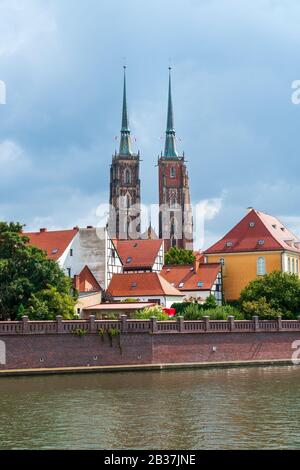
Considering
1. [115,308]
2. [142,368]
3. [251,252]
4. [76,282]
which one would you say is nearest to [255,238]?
[251,252]

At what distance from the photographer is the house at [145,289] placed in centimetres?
8369

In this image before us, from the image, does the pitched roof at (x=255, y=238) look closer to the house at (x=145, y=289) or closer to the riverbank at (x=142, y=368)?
the house at (x=145, y=289)

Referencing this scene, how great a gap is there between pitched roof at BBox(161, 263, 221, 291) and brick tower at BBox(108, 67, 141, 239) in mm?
80970

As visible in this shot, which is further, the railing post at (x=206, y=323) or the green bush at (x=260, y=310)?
the green bush at (x=260, y=310)

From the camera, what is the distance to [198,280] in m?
90.8

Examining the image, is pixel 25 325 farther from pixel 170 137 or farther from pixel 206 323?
pixel 170 137

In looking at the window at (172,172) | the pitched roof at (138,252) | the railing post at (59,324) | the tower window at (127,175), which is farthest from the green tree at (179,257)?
the window at (172,172)

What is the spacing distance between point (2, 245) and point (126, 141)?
119 metres

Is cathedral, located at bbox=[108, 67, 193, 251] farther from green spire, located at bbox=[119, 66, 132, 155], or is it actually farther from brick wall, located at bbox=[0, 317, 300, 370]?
brick wall, located at bbox=[0, 317, 300, 370]

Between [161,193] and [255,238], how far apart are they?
9418 centimetres

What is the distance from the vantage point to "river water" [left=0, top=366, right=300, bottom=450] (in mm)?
33000

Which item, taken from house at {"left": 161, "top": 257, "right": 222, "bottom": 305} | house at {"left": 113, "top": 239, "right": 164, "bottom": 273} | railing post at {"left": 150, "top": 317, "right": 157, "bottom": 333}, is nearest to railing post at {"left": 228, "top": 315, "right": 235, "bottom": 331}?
railing post at {"left": 150, "top": 317, "right": 157, "bottom": 333}

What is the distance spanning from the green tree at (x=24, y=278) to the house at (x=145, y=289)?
59.8ft

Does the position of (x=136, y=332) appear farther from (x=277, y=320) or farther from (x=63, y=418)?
(x=63, y=418)
